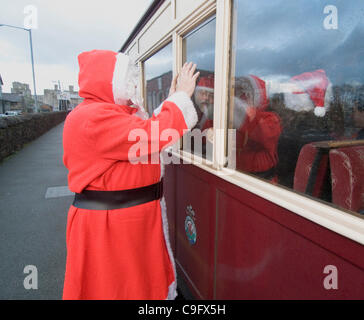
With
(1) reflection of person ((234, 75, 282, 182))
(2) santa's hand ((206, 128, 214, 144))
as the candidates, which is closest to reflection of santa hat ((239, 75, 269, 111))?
(1) reflection of person ((234, 75, 282, 182))

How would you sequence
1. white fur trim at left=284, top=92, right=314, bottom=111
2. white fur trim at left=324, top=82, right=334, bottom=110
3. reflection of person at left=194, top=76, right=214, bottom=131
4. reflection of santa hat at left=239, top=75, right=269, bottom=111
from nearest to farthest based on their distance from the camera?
white fur trim at left=324, top=82, right=334, bottom=110 < white fur trim at left=284, top=92, right=314, bottom=111 < reflection of santa hat at left=239, top=75, right=269, bottom=111 < reflection of person at left=194, top=76, right=214, bottom=131

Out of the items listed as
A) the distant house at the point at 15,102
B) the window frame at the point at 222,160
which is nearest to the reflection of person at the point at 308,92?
the window frame at the point at 222,160

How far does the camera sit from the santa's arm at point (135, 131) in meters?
1.16

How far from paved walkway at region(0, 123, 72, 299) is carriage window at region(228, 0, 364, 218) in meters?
2.44

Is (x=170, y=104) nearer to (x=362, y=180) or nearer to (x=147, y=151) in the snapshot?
(x=147, y=151)

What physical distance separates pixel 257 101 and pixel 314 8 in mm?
519

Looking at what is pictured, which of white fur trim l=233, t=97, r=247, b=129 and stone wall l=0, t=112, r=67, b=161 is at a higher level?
white fur trim l=233, t=97, r=247, b=129

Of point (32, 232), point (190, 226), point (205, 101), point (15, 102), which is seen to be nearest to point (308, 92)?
point (205, 101)

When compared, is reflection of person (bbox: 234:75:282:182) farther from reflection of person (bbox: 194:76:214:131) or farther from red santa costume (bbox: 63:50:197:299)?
red santa costume (bbox: 63:50:197:299)

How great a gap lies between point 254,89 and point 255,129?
249 mm

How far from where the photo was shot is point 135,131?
1147 millimetres

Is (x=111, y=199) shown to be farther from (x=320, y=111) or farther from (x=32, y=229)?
(x=32, y=229)

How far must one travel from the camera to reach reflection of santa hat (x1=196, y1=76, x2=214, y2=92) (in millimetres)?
1735

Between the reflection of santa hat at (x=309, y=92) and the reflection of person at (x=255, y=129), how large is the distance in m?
0.13
